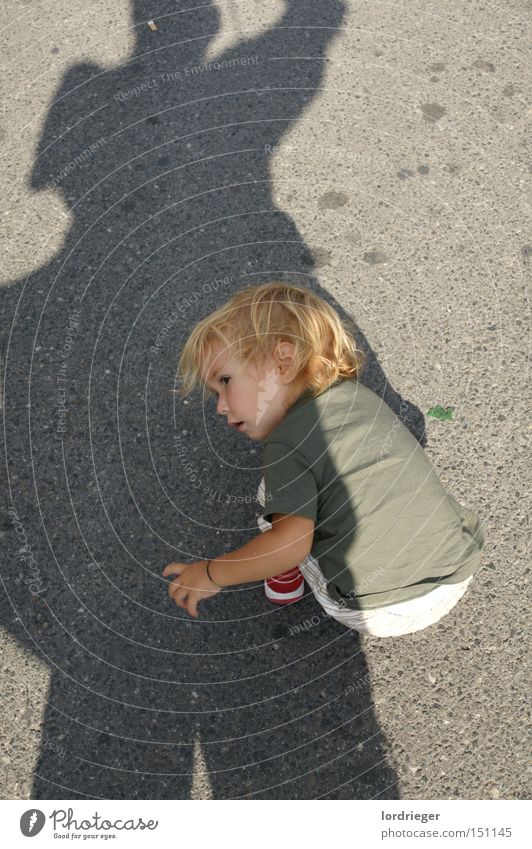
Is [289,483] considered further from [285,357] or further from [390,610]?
[390,610]

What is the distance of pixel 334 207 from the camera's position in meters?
2.94

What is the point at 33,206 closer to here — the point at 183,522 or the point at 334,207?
the point at 334,207

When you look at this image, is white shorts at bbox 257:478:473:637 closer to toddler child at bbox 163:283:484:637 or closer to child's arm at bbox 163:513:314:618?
toddler child at bbox 163:283:484:637

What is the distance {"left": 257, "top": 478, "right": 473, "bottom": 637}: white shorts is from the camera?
2137 millimetres

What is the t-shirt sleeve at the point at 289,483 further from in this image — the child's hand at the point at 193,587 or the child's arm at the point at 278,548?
the child's hand at the point at 193,587

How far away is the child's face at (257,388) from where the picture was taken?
2.01m

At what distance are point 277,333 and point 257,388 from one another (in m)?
0.15

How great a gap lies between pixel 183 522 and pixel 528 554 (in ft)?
3.55

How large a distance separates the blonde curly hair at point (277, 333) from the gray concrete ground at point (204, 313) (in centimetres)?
59

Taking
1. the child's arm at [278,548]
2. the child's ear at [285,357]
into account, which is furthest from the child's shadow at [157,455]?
the child's ear at [285,357]

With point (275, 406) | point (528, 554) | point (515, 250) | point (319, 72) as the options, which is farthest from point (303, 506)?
point (319, 72)

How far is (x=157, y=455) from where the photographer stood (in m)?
2.61

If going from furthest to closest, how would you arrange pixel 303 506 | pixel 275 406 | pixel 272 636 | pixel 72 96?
pixel 72 96 < pixel 272 636 < pixel 275 406 < pixel 303 506

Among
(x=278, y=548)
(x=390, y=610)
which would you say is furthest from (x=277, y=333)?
(x=390, y=610)
